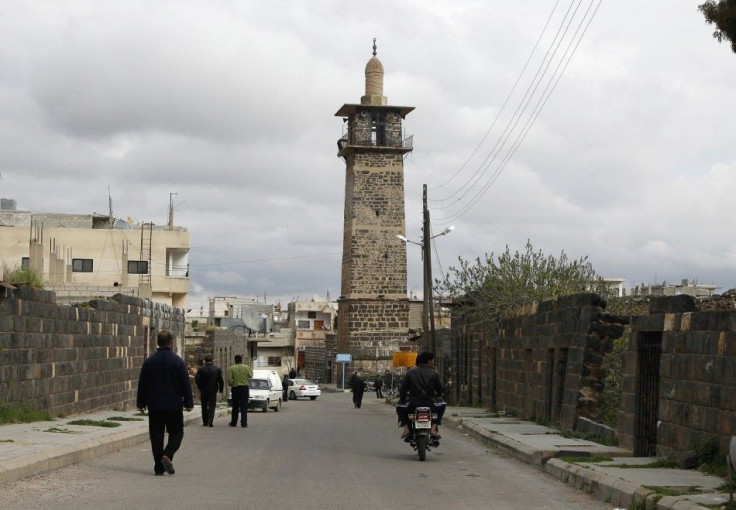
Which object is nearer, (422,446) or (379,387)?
(422,446)

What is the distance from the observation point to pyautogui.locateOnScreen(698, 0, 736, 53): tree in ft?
51.7

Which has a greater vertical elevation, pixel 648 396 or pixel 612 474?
pixel 648 396

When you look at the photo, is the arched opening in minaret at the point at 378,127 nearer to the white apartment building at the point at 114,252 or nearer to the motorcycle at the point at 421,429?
the white apartment building at the point at 114,252

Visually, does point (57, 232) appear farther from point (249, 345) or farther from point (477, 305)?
point (477, 305)

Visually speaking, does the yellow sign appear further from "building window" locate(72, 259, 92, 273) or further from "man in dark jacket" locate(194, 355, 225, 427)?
"man in dark jacket" locate(194, 355, 225, 427)

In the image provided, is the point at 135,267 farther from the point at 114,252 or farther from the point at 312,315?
the point at 312,315

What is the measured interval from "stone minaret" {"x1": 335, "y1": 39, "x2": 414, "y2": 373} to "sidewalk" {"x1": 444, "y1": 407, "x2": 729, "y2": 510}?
→ 4281cm

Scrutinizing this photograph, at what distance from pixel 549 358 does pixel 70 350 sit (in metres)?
9.53

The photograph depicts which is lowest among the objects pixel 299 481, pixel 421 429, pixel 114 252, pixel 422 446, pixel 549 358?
pixel 299 481

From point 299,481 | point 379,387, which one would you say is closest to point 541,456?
point 299,481

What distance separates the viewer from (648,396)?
1549 cm

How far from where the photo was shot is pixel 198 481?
12.3 metres

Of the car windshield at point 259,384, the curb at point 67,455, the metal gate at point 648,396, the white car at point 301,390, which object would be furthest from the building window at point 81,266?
the metal gate at point 648,396

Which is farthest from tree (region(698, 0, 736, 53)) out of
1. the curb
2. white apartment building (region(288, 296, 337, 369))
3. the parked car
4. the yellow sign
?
white apartment building (region(288, 296, 337, 369))
